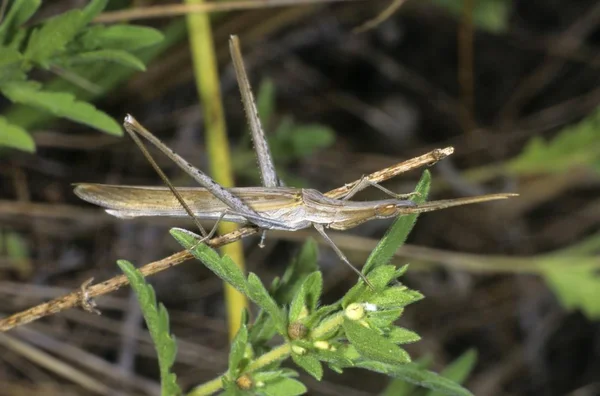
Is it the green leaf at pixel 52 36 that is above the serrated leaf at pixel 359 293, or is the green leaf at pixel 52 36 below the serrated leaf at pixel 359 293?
above

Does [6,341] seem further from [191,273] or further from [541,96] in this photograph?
[541,96]

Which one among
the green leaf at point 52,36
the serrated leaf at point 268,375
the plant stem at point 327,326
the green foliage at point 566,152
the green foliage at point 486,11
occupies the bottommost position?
the serrated leaf at point 268,375

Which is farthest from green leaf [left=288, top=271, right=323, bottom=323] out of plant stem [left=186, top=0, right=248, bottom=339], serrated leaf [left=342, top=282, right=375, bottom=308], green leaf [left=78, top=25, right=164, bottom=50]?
plant stem [left=186, top=0, right=248, bottom=339]

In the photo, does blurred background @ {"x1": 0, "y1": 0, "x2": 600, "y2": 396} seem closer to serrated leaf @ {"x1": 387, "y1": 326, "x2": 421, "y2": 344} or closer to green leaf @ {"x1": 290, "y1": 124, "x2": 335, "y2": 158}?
green leaf @ {"x1": 290, "y1": 124, "x2": 335, "y2": 158}

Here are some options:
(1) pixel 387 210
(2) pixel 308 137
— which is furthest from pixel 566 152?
(1) pixel 387 210

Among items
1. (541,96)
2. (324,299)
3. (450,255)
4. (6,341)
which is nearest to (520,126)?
(541,96)

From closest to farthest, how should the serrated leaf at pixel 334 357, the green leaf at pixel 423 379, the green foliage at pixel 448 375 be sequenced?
the serrated leaf at pixel 334 357 < the green leaf at pixel 423 379 < the green foliage at pixel 448 375

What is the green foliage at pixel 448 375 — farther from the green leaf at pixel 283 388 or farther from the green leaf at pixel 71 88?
the green leaf at pixel 71 88

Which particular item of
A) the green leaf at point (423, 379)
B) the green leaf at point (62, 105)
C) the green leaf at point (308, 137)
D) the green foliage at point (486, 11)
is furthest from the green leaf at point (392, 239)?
the green foliage at point (486, 11)
